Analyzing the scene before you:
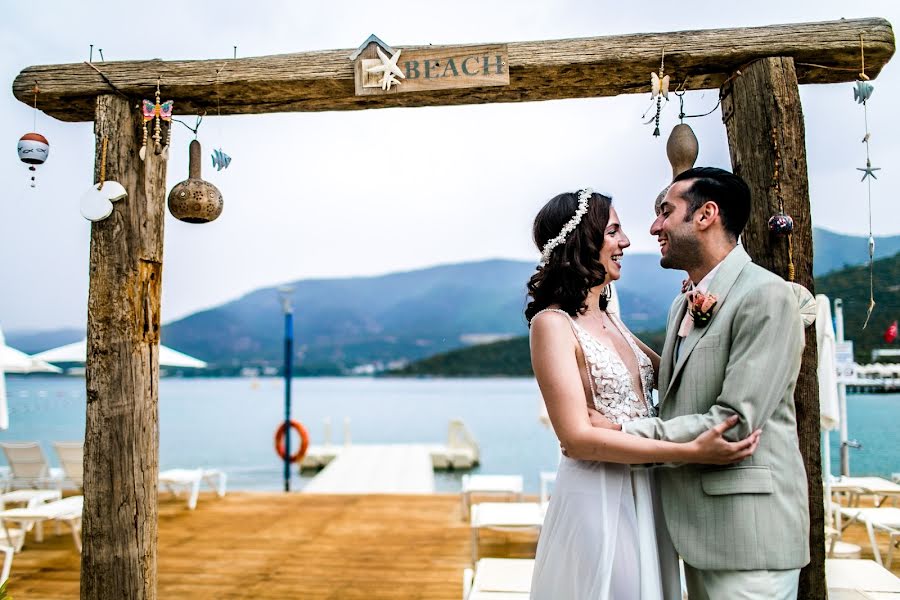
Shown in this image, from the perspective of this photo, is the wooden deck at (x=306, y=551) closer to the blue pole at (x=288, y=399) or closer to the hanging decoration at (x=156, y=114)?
the hanging decoration at (x=156, y=114)

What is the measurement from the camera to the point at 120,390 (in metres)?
3.00

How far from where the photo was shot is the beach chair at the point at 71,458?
7.37 m

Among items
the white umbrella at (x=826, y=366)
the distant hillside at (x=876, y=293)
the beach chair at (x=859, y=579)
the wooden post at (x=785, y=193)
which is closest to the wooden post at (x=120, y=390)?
the wooden post at (x=785, y=193)

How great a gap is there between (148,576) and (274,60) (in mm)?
2219

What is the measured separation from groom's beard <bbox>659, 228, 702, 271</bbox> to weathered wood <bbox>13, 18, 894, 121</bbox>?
1.06 meters

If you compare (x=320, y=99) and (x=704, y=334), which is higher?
(x=320, y=99)

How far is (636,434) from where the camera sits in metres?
1.87

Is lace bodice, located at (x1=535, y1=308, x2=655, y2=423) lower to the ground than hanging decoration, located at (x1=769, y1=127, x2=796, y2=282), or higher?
lower

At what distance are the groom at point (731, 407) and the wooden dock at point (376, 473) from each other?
8.62m

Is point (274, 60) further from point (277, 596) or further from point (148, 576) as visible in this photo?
point (277, 596)

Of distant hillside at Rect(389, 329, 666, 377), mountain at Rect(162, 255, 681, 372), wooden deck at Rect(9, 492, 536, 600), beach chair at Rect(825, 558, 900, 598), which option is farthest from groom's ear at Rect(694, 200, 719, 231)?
mountain at Rect(162, 255, 681, 372)

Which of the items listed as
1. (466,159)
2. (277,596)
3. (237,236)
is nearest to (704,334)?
(277,596)

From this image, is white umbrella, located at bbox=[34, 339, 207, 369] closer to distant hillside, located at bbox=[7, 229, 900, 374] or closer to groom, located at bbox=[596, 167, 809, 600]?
groom, located at bbox=[596, 167, 809, 600]

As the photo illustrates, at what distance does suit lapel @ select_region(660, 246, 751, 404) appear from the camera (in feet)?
6.26
